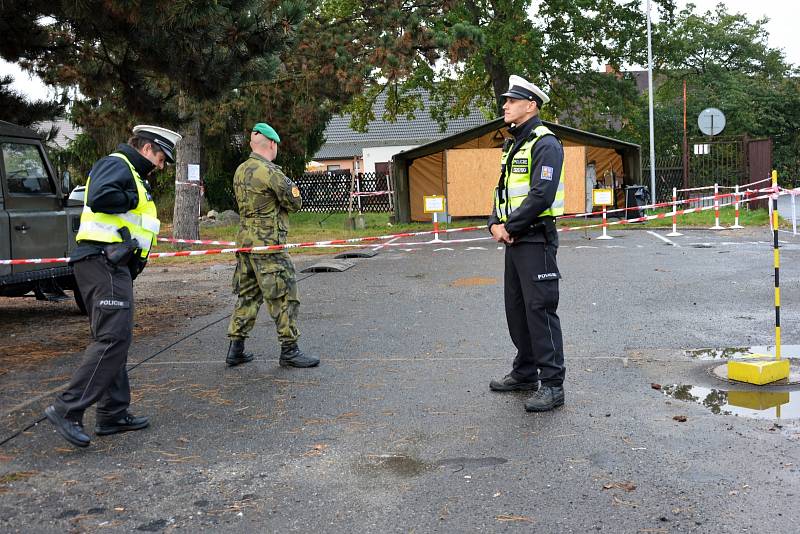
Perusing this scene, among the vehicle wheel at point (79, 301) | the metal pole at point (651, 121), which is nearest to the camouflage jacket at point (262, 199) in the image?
the vehicle wheel at point (79, 301)

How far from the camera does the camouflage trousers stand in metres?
6.82

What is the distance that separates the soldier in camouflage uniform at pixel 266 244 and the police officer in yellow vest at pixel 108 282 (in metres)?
1.54

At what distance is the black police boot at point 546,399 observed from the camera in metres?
5.41

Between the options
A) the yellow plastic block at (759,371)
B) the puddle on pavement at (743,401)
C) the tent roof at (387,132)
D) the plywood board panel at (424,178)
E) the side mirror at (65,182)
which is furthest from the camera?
the tent roof at (387,132)

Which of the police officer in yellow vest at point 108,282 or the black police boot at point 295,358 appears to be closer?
the police officer in yellow vest at point 108,282

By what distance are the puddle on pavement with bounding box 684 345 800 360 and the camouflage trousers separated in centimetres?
315

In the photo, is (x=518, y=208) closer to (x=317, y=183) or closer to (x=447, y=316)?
(x=447, y=316)

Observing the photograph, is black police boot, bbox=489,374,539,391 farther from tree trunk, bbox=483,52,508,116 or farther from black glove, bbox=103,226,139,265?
Result: tree trunk, bbox=483,52,508,116

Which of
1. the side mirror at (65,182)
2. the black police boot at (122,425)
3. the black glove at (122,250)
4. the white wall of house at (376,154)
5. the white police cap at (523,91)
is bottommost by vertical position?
the black police boot at (122,425)

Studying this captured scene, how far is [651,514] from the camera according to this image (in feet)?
12.4

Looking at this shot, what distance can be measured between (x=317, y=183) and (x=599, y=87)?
12124 millimetres

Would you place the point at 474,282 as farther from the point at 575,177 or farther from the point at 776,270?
the point at 575,177

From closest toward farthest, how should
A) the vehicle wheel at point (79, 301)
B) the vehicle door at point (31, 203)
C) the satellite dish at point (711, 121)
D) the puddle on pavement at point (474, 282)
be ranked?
the vehicle door at point (31, 203) → the vehicle wheel at point (79, 301) → the puddle on pavement at point (474, 282) → the satellite dish at point (711, 121)

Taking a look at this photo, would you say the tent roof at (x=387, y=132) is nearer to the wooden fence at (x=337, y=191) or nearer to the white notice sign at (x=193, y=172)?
the wooden fence at (x=337, y=191)
